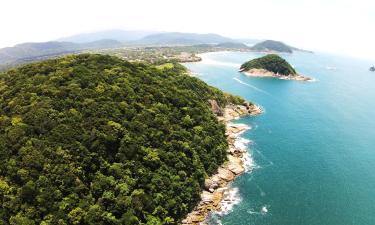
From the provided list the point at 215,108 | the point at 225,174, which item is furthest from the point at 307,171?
the point at 215,108

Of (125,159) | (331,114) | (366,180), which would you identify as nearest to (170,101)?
(125,159)

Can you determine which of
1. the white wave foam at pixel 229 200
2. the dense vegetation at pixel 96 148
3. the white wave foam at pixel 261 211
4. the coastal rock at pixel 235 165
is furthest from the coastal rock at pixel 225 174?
the white wave foam at pixel 261 211

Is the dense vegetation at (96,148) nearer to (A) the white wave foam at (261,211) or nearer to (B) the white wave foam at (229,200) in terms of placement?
(B) the white wave foam at (229,200)

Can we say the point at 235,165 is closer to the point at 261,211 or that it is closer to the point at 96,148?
the point at 261,211

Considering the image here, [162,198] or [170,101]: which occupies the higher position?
[170,101]

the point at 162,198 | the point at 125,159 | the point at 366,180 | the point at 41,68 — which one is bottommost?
the point at 366,180

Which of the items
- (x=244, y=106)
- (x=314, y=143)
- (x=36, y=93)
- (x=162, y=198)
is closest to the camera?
(x=162, y=198)

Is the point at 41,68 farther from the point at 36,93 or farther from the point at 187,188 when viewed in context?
the point at 187,188
